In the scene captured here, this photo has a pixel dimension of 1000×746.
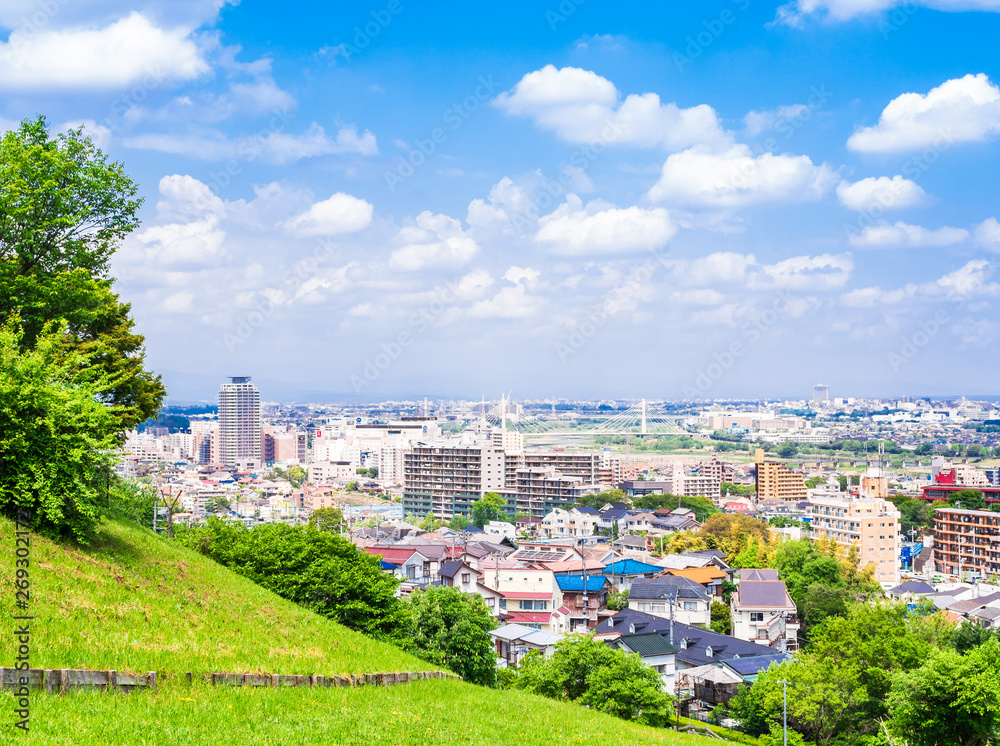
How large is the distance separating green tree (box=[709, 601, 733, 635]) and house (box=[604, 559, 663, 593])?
3.46 metres

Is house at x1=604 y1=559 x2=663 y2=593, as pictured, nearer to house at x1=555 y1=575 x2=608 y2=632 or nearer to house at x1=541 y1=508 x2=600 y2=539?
house at x1=555 y1=575 x2=608 y2=632

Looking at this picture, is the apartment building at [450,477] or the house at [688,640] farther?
the apartment building at [450,477]

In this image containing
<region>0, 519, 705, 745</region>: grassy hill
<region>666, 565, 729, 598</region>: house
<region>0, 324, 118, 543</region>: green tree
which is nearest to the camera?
<region>0, 519, 705, 745</region>: grassy hill

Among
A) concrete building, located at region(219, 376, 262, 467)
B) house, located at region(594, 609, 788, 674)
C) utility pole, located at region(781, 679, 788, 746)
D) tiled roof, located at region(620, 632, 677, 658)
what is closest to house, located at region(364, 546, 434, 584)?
house, located at region(594, 609, 788, 674)

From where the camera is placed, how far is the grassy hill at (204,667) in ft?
16.9

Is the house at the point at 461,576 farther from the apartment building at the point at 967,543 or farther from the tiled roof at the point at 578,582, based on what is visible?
the apartment building at the point at 967,543

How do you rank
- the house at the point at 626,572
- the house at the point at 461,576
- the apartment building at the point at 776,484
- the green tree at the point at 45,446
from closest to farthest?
the green tree at the point at 45,446 < the house at the point at 461,576 < the house at the point at 626,572 < the apartment building at the point at 776,484

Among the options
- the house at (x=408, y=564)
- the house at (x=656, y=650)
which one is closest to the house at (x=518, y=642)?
the house at (x=656, y=650)

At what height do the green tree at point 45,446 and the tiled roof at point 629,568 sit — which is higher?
the green tree at point 45,446

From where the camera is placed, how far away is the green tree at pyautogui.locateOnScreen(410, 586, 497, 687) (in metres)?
15.2

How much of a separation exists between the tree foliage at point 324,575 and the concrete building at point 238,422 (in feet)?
383

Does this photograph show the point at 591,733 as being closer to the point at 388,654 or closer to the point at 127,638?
the point at 388,654

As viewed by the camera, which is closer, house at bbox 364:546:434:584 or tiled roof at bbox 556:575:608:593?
tiled roof at bbox 556:575:608:593

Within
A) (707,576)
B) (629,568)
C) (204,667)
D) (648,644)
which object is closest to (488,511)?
(629,568)
